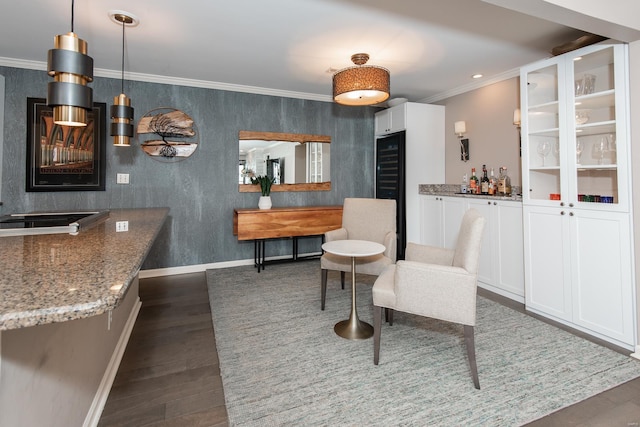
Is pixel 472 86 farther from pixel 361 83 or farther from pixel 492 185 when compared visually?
pixel 361 83

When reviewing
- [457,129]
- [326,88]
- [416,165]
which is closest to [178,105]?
[326,88]

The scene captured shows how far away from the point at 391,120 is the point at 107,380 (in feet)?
13.3

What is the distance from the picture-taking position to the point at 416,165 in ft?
14.1

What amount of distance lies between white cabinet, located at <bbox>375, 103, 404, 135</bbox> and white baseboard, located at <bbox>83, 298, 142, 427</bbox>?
11.9 feet

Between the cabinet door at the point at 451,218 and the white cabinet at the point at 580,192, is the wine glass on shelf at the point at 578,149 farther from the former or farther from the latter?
the cabinet door at the point at 451,218

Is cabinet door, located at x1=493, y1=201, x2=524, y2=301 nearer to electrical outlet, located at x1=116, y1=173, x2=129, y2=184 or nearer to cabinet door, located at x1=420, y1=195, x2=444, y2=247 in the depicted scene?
cabinet door, located at x1=420, y1=195, x2=444, y2=247

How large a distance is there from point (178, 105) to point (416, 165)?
9.97 feet

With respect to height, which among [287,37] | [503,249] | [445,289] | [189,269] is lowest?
[189,269]

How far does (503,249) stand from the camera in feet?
10.4

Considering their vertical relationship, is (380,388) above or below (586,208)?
below

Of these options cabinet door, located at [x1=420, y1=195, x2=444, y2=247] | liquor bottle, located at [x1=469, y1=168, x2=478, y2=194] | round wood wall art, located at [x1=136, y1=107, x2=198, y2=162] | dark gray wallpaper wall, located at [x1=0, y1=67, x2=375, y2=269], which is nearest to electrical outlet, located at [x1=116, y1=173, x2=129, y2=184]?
dark gray wallpaper wall, located at [x1=0, y1=67, x2=375, y2=269]

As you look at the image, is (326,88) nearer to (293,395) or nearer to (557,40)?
(557,40)

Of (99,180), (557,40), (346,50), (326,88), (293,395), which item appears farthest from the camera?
(326,88)

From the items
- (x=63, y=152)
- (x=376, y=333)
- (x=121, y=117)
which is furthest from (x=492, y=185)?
(x=63, y=152)
